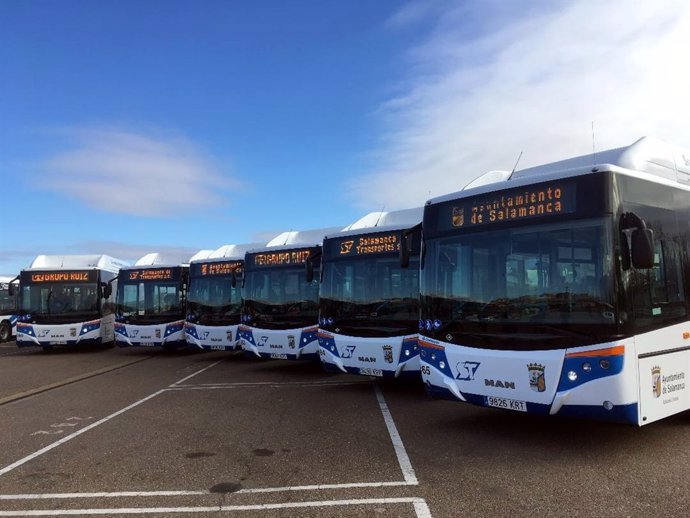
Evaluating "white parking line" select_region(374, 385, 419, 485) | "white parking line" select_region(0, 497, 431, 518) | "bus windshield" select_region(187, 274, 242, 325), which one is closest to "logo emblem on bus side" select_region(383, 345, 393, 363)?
"white parking line" select_region(374, 385, 419, 485)

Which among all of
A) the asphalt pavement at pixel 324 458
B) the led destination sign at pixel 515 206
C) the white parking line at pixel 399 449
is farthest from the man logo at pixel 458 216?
the white parking line at pixel 399 449

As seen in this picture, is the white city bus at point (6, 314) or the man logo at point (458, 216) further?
the white city bus at point (6, 314)

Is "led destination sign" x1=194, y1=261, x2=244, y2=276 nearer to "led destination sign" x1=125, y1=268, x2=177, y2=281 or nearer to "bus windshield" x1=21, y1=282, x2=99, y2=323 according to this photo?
"led destination sign" x1=125, y1=268, x2=177, y2=281

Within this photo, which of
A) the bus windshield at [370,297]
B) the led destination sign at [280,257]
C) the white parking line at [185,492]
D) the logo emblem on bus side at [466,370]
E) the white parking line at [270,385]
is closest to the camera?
the white parking line at [185,492]

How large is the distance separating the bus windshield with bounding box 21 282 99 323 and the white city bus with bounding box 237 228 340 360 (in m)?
8.38

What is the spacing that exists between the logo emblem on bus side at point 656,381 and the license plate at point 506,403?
1.26 m

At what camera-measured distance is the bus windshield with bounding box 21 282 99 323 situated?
19.2m

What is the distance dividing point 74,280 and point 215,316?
6759mm

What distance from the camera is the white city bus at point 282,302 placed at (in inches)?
488

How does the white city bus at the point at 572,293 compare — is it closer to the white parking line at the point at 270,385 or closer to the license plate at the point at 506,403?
the license plate at the point at 506,403

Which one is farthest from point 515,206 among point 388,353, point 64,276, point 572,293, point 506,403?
point 64,276

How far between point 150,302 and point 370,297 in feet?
35.4

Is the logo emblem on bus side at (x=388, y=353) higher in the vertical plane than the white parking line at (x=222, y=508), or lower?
higher

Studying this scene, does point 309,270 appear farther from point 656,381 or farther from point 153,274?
point 153,274
